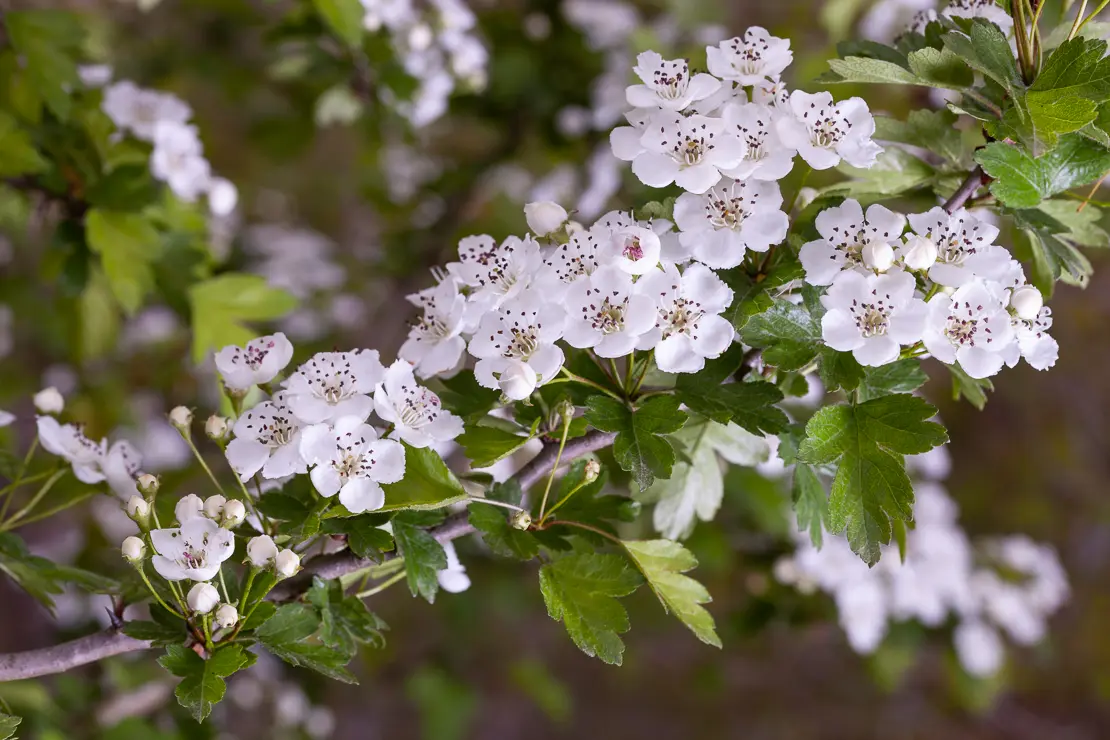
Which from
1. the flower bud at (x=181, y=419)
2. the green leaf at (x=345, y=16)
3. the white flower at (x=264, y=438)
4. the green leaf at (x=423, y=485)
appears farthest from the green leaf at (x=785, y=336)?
the green leaf at (x=345, y=16)

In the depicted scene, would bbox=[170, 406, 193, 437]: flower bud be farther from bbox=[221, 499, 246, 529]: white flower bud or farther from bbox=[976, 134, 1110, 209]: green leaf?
bbox=[976, 134, 1110, 209]: green leaf

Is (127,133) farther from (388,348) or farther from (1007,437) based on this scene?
(1007,437)

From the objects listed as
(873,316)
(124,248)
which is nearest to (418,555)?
(873,316)

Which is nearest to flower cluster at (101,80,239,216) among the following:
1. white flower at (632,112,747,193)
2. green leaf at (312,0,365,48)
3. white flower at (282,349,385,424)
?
green leaf at (312,0,365,48)

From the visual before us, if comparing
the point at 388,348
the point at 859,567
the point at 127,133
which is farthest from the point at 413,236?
the point at 859,567

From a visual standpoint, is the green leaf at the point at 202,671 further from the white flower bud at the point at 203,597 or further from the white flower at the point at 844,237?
the white flower at the point at 844,237

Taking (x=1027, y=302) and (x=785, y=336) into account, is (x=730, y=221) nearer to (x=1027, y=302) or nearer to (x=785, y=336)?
(x=785, y=336)
